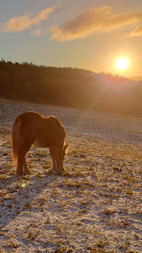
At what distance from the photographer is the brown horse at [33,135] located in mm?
6078

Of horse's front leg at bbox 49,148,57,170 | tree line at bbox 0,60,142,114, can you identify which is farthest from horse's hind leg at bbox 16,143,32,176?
tree line at bbox 0,60,142,114

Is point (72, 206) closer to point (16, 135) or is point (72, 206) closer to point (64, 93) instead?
A: point (16, 135)

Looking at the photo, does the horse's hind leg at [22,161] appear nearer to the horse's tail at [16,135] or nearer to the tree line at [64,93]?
the horse's tail at [16,135]

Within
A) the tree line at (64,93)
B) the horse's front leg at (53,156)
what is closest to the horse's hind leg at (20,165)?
the horse's front leg at (53,156)

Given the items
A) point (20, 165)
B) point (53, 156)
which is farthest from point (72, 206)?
point (53, 156)

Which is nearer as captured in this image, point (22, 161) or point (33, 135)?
point (33, 135)

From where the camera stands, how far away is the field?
Answer: 395 centimetres

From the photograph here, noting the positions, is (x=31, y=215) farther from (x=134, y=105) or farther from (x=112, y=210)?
(x=134, y=105)

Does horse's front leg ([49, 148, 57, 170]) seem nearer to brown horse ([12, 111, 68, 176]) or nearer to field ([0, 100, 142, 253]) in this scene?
brown horse ([12, 111, 68, 176])

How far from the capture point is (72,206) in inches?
206

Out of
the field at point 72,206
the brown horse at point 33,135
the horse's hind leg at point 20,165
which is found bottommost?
the field at point 72,206

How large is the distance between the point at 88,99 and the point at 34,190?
24475mm

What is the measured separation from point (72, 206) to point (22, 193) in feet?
4.40

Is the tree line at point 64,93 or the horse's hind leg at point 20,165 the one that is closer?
the horse's hind leg at point 20,165
